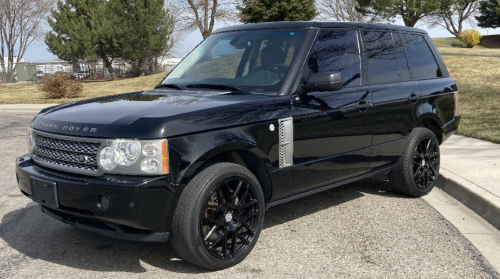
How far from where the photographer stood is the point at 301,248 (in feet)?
14.4

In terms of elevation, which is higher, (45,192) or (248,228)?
(45,192)

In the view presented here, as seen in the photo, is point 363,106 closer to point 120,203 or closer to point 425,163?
point 425,163

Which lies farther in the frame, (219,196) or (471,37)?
(471,37)

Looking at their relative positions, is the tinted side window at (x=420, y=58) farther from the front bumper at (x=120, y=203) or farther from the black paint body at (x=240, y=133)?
the front bumper at (x=120, y=203)

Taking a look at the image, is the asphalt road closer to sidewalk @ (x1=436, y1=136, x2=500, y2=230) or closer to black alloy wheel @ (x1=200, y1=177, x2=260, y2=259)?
black alloy wheel @ (x1=200, y1=177, x2=260, y2=259)

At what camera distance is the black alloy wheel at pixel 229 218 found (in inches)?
149

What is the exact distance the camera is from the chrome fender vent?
4.23 meters

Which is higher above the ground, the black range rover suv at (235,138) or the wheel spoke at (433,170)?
the black range rover suv at (235,138)

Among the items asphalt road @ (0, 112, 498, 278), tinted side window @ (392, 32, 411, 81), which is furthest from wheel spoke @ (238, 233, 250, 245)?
tinted side window @ (392, 32, 411, 81)

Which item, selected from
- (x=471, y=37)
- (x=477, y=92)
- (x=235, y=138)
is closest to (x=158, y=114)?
(x=235, y=138)

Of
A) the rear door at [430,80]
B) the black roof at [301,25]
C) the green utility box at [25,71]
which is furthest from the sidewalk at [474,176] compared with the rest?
the green utility box at [25,71]

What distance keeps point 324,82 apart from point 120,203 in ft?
6.43

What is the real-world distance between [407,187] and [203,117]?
306cm

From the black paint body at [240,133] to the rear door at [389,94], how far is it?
0.05 ft
